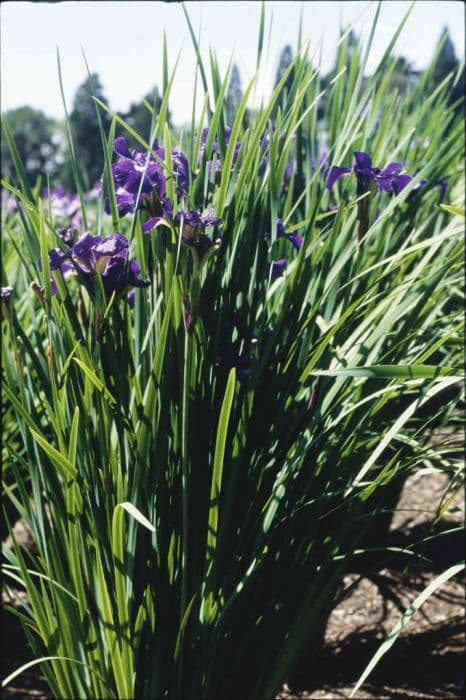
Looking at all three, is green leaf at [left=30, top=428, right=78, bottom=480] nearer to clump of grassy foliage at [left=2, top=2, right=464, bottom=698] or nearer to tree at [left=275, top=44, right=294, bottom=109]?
clump of grassy foliage at [left=2, top=2, right=464, bottom=698]

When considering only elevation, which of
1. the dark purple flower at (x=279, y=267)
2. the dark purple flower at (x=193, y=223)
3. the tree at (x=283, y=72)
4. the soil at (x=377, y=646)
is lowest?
the soil at (x=377, y=646)

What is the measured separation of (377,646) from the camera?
5.19 ft

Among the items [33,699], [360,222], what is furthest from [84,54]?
[33,699]

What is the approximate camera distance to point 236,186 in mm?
951

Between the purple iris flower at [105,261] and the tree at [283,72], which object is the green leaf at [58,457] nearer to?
the purple iris flower at [105,261]

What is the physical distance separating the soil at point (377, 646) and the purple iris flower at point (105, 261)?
725mm

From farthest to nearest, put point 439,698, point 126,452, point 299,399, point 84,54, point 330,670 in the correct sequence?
point 330,670
point 439,698
point 299,399
point 126,452
point 84,54

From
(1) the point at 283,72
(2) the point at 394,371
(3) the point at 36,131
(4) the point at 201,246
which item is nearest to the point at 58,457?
(4) the point at 201,246

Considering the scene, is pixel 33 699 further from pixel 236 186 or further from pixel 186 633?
pixel 236 186

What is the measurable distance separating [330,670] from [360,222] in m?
1.06

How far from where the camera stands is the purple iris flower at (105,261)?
0.89 m

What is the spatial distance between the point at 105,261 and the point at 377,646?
4.03ft

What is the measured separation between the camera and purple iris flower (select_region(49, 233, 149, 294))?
89cm

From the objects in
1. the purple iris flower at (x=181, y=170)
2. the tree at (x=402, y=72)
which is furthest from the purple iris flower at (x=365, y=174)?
the tree at (x=402, y=72)
